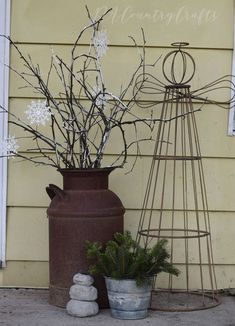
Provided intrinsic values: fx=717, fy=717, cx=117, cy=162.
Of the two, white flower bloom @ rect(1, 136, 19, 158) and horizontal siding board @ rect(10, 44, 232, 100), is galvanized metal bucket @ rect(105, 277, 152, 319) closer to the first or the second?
white flower bloom @ rect(1, 136, 19, 158)

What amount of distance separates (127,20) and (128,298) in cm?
183

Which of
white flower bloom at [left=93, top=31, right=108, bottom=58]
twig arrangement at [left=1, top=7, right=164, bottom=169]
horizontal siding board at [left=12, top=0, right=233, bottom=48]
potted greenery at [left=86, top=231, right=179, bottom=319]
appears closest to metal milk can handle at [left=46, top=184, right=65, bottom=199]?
twig arrangement at [left=1, top=7, right=164, bottom=169]

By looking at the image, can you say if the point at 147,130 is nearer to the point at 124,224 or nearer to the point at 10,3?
the point at 124,224

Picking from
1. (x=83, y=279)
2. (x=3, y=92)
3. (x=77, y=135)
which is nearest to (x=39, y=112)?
(x=77, y=135)

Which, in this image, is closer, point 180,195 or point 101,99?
point 101,99

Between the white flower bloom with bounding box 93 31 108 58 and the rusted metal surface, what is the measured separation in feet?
2.59

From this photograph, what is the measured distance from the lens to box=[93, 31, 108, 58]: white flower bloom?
4.55 meters

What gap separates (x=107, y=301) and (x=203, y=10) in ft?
6.45

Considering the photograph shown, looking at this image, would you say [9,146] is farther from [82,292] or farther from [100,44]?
[82,292]

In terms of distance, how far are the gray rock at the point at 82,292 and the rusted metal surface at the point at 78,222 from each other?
142mm

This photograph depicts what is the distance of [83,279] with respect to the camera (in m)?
4.06

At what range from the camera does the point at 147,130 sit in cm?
470

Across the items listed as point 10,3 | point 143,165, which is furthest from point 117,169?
point 10,3

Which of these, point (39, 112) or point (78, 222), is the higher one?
point (39, 112)
